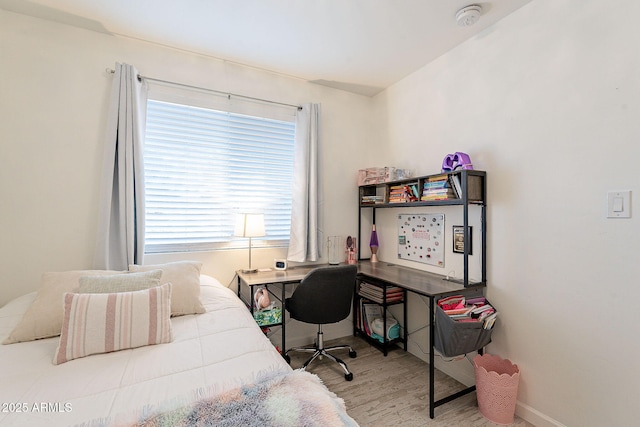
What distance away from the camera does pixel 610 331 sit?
143 cm

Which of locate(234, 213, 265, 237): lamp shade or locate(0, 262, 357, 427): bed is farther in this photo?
locate(234, 213, 265, 237): lamp shade

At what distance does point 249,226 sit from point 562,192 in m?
2.14

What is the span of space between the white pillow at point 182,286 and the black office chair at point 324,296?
714 millimetres

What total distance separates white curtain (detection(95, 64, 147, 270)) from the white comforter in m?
0.62

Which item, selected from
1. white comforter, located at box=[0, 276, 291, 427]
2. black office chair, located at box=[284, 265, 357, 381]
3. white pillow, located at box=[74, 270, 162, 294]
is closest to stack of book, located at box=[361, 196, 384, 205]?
black office chair, located at box=[284, 265, 357, 381]

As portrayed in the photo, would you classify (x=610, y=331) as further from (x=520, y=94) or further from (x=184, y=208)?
(x=184, y=208)

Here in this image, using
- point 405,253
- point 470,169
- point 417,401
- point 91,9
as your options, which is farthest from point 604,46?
→ point 91,9

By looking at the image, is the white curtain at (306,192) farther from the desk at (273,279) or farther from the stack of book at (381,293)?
the stack of book at (381,293)

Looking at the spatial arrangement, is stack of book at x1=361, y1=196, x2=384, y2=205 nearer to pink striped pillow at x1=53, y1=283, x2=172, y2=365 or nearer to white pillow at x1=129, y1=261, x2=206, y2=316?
white pillow at x1=129, y1=261, x2=206, y2=316

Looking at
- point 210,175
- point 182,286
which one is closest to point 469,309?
point 182,286

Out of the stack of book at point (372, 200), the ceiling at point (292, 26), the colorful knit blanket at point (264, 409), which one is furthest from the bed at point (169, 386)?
the ceiling at point (292, 26)

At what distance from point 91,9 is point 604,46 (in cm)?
306

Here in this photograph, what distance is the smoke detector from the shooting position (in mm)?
1783

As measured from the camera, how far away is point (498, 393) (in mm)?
1689
